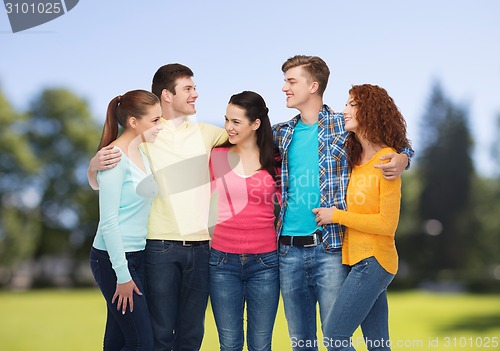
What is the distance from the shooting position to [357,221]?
3891mm

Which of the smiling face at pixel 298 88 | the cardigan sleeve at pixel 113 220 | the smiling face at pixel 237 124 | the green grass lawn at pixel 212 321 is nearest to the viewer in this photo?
the cardigan sleeve at pixel 113 220

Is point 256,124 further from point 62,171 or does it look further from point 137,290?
point 62,171

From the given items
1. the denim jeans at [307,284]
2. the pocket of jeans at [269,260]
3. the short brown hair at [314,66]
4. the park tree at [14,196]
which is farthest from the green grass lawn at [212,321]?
the short brown hair at [314,66]

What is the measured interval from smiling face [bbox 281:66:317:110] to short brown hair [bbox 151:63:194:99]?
0.69m

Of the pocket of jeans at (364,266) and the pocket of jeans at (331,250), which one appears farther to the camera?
the pocket of jeans at (331,250)

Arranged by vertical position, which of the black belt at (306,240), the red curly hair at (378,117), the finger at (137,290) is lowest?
the finger at (137,290)

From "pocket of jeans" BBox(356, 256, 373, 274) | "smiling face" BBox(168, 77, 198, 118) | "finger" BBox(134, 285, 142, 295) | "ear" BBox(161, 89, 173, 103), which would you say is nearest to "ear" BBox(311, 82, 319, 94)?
"smiling face" BBox(168, 77, 198, 118)

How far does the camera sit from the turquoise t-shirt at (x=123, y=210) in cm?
377

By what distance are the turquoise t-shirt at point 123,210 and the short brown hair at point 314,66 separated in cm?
127

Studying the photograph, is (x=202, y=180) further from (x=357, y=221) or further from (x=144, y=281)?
(x=357, y=221)

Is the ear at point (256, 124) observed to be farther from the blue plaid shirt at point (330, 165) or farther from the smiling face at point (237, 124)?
the blue plaid shirt at point (330, 165)

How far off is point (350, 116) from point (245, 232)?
3.34 feet

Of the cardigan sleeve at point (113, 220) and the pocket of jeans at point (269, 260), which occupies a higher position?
→ the cardigan sleeve at point (113, 220)

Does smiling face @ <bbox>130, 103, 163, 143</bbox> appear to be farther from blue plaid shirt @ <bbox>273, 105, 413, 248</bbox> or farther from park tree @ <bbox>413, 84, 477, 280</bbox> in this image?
park tree @ <bbox>413, 84, 477, 280</bbox>
